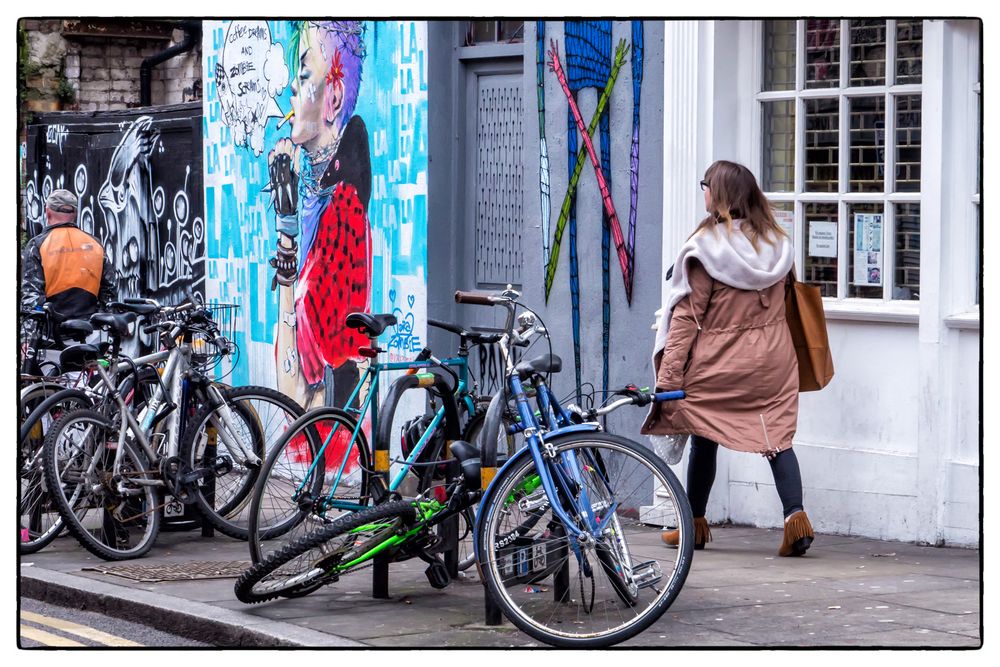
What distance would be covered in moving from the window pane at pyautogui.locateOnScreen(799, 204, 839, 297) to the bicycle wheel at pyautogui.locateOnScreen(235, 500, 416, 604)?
305cm

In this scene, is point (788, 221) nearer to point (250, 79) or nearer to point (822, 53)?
point (822, 53)

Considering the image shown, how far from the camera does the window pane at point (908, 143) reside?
813 cm

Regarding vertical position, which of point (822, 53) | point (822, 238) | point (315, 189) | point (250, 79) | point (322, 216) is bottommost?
point (822, 238)

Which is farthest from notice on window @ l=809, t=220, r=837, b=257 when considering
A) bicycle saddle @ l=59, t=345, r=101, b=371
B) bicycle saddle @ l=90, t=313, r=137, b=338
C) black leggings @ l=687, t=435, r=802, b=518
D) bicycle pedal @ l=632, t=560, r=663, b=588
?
bicycle saddle @ l=59, t=345, r=101, b=371

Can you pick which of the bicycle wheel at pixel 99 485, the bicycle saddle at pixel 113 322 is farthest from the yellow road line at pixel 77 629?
the bicycle saddle at pixel 113 322

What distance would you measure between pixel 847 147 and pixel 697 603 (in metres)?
2.89

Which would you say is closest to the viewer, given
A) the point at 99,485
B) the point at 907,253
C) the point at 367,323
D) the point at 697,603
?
the point at 697,603

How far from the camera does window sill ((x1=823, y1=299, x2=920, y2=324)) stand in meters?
8.10

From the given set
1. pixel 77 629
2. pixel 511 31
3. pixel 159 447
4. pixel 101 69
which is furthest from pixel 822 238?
pixel 101 69

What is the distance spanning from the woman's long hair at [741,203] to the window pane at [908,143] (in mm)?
821

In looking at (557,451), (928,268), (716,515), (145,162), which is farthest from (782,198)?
(145,162)

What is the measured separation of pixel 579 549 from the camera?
6051mm

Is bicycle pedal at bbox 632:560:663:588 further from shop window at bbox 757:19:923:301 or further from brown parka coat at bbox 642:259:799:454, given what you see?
shop window at bbox 757:19:923:301

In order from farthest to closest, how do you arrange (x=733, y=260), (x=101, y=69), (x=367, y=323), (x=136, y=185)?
(x=101, y=69), (x=136, y=185), (x=733, y=260), (x=367, y=323)
